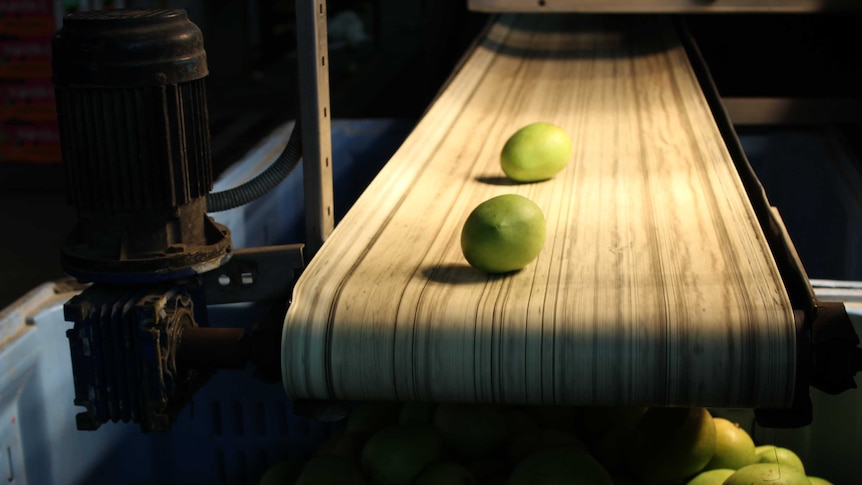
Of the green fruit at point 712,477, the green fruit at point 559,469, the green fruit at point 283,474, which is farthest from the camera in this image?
the green fruit at point 283,474

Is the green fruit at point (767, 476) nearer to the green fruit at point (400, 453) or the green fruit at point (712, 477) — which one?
the green fruit at point (712, 477)

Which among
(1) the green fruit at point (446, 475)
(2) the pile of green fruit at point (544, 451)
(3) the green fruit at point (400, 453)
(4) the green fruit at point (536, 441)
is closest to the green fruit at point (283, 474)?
(2) the pile of green fruit at point (544, 451)

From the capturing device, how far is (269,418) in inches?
65.6

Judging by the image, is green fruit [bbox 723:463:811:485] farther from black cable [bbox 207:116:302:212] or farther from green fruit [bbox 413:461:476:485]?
black cable [bbox 207:116:302:212]

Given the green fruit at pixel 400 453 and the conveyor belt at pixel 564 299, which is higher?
the conveyor belt at pixel 564 299

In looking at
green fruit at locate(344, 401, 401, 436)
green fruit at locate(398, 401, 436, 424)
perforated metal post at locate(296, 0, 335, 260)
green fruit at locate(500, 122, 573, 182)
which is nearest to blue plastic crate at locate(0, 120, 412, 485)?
green fruit at locate(344, 401, 401, 436)

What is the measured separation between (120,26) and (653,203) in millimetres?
746

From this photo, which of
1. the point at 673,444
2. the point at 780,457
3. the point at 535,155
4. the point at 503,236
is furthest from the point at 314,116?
the point at 780,457

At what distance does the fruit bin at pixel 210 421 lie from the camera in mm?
1405

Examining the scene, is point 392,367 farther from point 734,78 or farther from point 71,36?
point 734,78

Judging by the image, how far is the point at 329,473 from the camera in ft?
4.45

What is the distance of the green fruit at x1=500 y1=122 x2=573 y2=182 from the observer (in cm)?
149

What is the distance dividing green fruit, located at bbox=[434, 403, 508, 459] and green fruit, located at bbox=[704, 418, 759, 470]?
304 millimetres

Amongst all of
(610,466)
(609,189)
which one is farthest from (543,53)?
(610,466)
